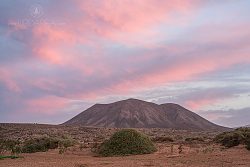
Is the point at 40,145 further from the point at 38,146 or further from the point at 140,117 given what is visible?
the point at 140,117

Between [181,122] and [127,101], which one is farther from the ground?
[127,101]

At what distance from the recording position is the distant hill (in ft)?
432

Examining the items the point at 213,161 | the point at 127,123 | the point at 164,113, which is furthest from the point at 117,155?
the point at 164,113

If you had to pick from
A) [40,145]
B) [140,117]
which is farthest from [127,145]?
[140,117]

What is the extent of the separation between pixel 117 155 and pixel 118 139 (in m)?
2.17

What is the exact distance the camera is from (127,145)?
29141 millimetres

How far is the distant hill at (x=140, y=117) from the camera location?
131625 millimetres

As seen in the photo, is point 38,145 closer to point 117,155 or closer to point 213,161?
point 117,155

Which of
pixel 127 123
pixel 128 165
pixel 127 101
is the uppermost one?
pixel 127 101

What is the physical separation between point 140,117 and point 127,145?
110m

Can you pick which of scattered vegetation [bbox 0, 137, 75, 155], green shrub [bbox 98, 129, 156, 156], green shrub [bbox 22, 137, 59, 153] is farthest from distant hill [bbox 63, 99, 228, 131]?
green shrub [bbox 98, 129, 156, 156]

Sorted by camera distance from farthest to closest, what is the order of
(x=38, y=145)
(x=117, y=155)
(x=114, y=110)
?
1. (x=114, y=110)
2. (x=38, y=145)
3. (x=117, y=155)

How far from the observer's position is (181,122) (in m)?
138

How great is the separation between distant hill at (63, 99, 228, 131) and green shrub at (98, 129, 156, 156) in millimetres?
95263
